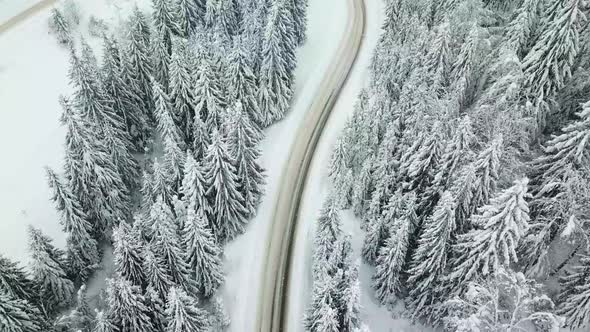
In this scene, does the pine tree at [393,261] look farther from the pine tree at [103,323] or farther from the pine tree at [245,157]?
the pine tree at [103,323]

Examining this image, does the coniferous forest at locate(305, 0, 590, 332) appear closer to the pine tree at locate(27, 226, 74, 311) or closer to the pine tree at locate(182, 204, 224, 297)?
the pine tree at locate(182, 204, 224, 297)

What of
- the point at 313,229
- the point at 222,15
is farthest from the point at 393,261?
the point at 222,15

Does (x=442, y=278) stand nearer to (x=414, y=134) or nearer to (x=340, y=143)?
(x=414, y=134)

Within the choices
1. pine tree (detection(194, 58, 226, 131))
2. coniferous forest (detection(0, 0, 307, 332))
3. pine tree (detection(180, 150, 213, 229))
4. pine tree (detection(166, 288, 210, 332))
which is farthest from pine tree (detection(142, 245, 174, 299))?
pine tree (detection(194, 58, 226, 131))

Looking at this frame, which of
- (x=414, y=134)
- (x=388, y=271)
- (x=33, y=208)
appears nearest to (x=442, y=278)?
(x=388, y=271)

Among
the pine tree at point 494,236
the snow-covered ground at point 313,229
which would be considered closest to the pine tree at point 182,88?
the snow-covered ground at point 313,229
